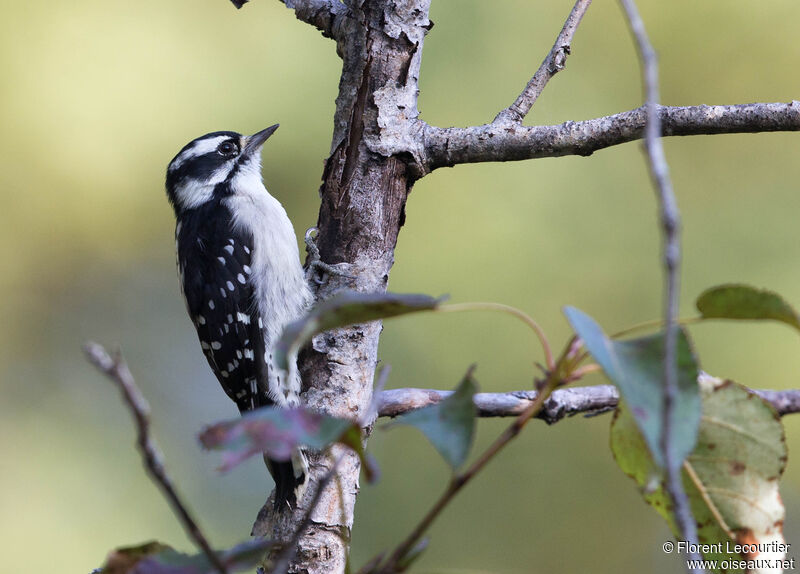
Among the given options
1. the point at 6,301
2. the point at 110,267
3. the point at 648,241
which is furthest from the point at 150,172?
the point at 648,241

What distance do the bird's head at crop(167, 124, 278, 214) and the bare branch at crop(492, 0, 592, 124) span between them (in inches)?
80.8

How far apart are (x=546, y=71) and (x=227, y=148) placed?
7.03ft

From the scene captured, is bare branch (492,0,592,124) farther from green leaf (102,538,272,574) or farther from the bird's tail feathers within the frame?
green leaf (102,538,272,574)

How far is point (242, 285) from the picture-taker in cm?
387

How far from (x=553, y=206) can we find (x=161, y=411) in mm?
3527

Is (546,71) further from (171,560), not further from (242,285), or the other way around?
(171,560)

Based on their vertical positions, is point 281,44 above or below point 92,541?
above

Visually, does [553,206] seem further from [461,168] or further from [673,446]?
[673,446]

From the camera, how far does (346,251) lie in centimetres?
259

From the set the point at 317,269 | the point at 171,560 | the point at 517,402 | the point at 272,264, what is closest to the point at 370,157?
the point at 317,269

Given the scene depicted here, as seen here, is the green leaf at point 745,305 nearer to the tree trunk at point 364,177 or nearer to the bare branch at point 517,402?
the bare branch at point 517,402

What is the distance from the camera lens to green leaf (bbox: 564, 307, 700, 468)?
35.5 inches

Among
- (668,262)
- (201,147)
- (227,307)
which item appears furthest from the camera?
(201,147)

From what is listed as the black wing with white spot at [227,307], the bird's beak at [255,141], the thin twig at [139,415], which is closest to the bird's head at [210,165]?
the bird's beak at [255,141]
